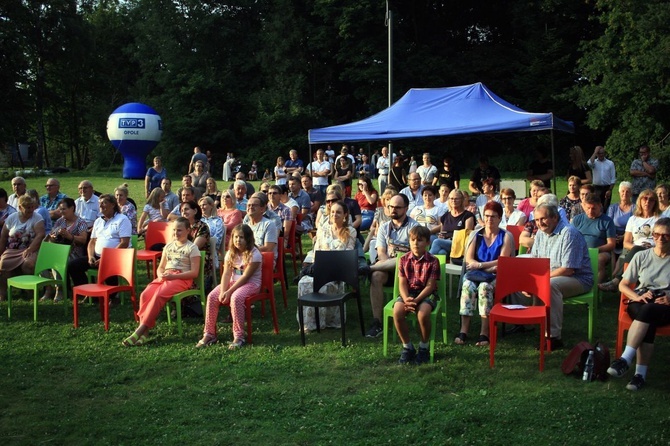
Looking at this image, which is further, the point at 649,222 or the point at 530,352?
the point at 649,222

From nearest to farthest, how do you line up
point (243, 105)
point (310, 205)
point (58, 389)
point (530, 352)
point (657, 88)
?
point (58, 389), point (530, 352), point (310, 205), point (657, 88), point (243, 105)

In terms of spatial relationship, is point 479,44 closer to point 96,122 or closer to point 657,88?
point 657,88

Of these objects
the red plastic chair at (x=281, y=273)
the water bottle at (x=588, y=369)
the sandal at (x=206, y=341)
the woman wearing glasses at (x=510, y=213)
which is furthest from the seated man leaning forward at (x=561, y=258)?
the sandal at (x=206, y=341)

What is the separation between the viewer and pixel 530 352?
18.1 feet

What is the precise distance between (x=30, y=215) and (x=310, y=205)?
12.7 feet

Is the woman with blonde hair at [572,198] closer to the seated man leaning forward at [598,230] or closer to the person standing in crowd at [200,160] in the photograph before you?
the seated man leaning forward at [598,230]

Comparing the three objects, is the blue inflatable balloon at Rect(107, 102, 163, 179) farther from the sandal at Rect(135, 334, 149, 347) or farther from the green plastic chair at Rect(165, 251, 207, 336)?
the sandal at Rect(135, 334, 149, 347)

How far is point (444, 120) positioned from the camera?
473 inches

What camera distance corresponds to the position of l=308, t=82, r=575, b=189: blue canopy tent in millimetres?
11039

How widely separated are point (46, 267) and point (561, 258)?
5071 mm

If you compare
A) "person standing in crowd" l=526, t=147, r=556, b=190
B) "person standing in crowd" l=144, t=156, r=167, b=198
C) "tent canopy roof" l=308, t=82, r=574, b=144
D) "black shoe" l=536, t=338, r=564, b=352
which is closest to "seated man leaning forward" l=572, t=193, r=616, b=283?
"black shoe" l=536, t=338, r=564, b=352

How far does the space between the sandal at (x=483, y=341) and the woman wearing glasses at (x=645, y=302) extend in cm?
110

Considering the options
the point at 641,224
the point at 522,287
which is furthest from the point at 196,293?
the point at 641,224

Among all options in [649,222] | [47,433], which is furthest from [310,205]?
[47,433]
